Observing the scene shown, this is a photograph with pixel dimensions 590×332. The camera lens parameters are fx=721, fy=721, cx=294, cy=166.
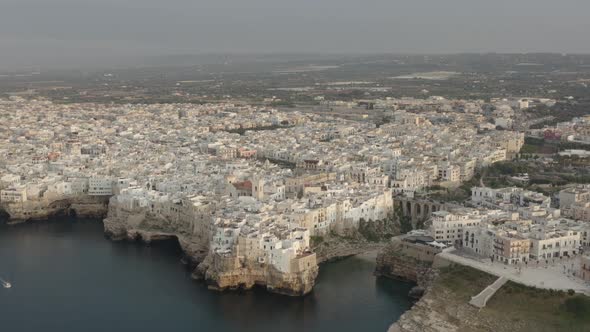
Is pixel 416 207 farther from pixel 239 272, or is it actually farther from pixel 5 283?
pixel 5 283

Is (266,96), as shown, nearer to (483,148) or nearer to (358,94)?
(358,94)

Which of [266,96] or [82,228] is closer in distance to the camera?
[82,228]

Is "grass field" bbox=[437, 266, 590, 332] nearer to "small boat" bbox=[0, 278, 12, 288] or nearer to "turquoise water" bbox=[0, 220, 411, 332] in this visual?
"turquoise water" bbox=[0, 220, 411, 332]

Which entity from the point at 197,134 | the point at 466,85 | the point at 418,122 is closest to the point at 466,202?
the point at 197,134

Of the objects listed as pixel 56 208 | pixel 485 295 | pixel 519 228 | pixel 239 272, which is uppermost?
pixel 519 228

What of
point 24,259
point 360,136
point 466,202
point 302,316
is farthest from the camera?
point 360,136

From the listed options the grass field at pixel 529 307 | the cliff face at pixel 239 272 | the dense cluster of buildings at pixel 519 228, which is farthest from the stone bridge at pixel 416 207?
the grass field at pixel 529 307

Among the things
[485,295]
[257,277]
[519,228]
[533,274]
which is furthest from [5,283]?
[519,228]
